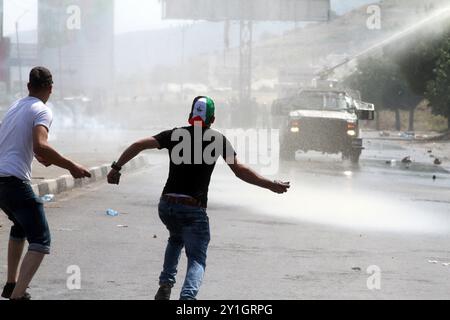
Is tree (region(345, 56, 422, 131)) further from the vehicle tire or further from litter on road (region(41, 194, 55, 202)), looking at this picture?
litter on road (region(41, 194, 55, 202))

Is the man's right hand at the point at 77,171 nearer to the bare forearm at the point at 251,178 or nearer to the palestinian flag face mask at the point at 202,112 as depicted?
the palestinian flag face mask at the point at 202,112

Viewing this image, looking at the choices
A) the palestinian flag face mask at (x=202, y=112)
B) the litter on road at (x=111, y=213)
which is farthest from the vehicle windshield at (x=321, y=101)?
the palestinian flag face mask at (x=202, y=112)

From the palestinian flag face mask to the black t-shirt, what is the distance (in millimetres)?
50

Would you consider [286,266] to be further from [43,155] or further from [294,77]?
[294,77]

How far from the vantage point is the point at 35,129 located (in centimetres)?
753

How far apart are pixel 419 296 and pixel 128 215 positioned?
687 centimetres

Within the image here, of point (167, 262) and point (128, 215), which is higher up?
point (167, 262)

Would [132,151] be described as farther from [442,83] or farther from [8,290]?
[442,83]

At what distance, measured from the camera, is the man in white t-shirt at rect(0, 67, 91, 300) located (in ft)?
25.0

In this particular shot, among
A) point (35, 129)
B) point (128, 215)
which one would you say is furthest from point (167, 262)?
point (128, 215)

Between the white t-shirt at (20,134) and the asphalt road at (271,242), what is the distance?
103 cm

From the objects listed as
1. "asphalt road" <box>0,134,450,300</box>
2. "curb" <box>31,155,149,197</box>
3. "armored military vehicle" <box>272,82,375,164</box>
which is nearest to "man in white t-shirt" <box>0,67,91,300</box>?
"asphalt road" <box>0,134,450,300</box>
